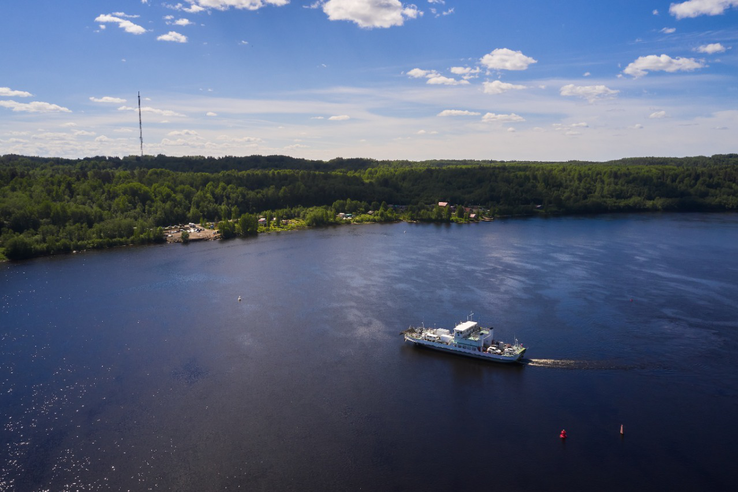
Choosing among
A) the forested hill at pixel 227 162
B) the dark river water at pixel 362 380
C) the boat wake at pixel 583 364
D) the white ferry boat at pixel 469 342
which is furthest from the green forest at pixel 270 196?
the boat wake at pixel 583 364

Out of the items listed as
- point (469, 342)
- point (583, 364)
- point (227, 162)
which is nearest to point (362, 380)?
point (469, 342)

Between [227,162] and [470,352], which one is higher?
[227,162]

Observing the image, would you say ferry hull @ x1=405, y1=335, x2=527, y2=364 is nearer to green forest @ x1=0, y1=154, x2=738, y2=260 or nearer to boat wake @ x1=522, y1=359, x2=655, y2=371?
boat wake @ x1=522, y1=359, x2=655, y2=371

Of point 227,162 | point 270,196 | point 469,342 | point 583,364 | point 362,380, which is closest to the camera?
point 362,380

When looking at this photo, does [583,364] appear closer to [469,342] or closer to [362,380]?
[469,342]

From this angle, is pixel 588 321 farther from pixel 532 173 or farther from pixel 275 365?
pixel 532 173

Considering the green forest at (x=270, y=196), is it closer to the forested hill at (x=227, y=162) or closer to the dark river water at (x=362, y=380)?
the forested hill at (x=227, y=162)
